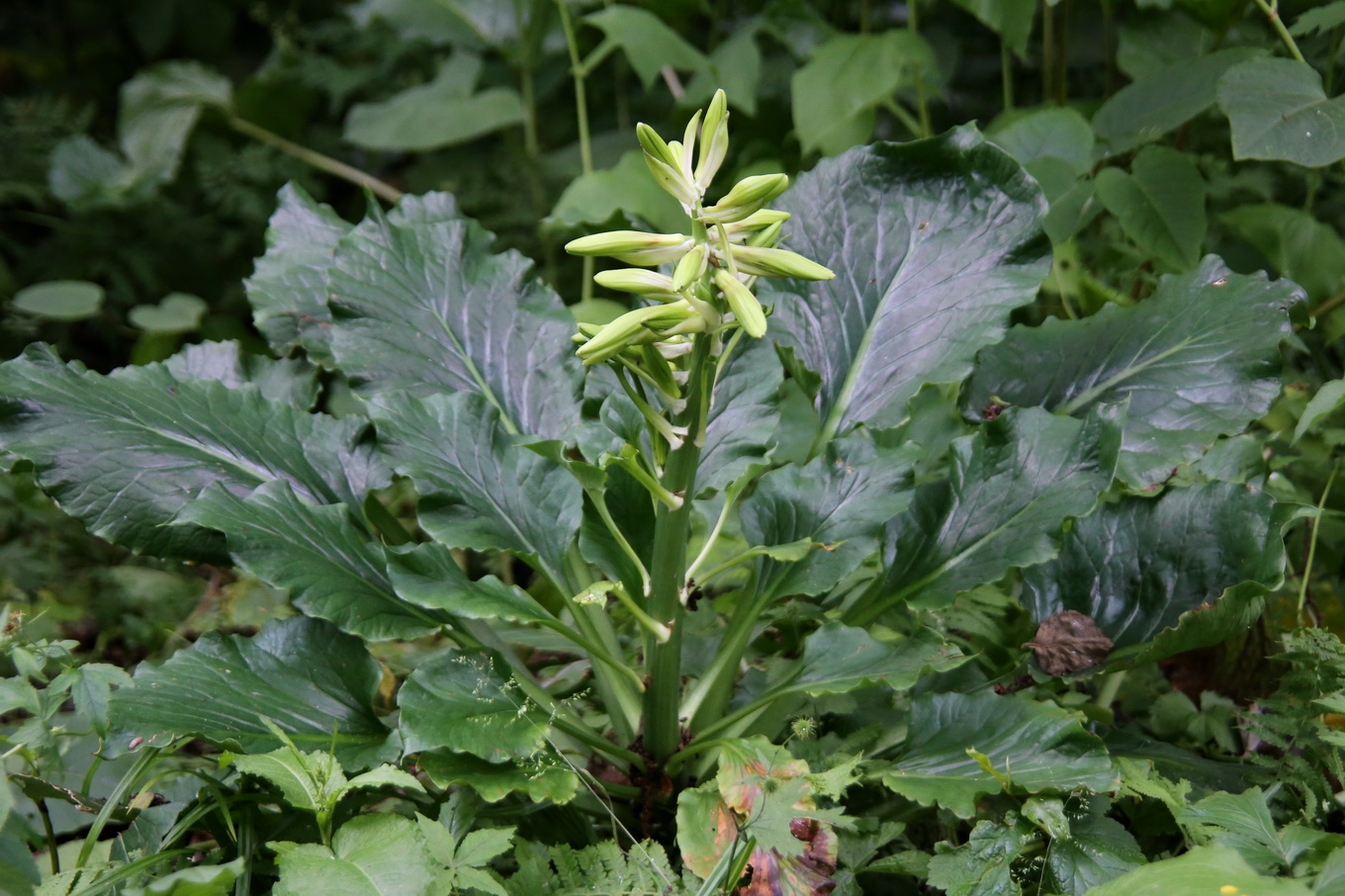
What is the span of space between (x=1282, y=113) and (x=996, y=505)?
2.60 ft

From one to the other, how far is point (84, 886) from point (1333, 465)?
5.44ft

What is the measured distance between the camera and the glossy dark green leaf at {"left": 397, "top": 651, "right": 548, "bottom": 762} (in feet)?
3.29

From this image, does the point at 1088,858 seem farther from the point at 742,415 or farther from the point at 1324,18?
the point at 1324,18

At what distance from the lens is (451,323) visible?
146 cm

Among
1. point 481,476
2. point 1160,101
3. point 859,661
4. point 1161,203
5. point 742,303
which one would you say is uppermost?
point 742,303

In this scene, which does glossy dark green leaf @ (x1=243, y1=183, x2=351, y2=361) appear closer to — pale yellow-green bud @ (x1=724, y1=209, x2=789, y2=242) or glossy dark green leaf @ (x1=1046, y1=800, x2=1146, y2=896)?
pale yellow-green bud @ (x1=724, y1=209, x2=789, y2=242)

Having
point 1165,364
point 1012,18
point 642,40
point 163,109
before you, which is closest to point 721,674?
point 1165,364

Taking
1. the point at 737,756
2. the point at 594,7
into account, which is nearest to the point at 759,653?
the point at 737,756

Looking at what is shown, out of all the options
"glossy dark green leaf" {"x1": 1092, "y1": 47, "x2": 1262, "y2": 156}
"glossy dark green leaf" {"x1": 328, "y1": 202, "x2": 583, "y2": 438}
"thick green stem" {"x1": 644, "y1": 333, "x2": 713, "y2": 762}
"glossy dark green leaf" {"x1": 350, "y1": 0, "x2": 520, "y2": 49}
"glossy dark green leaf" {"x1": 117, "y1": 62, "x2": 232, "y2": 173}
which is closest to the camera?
"thick green stem" {"x1": 644, "y1": 333, "x2": 713, "y2": 762}

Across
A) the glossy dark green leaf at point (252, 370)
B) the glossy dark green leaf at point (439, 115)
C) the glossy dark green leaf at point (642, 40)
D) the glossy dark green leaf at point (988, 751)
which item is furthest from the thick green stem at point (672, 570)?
the glossy dark green leaf at point (439, 115)

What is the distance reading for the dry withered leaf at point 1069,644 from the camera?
119 centimetres

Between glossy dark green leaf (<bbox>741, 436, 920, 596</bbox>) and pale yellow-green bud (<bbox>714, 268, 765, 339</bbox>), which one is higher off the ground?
pale yellow-green bud (<bbox>714, 268, 765, 339</bbox>)

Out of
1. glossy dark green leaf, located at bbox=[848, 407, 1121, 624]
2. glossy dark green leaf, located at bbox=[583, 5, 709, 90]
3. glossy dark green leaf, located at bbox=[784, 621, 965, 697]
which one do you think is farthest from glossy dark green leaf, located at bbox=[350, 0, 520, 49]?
glossy dark green leaf, located at bbox=[784, 621, 965, 697]

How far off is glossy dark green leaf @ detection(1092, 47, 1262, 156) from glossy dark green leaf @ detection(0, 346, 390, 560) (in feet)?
4.65
